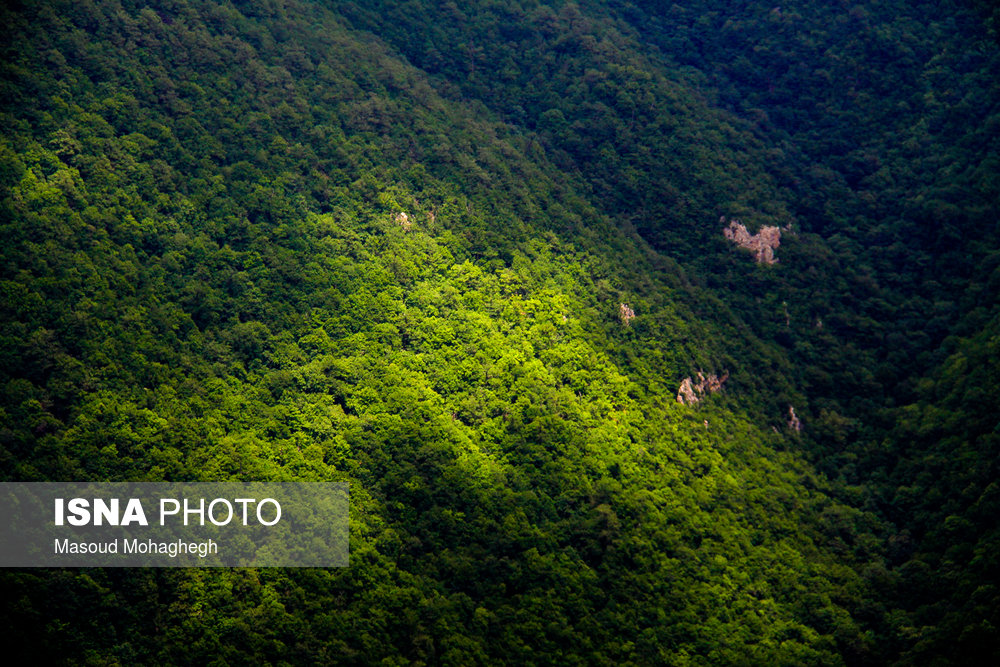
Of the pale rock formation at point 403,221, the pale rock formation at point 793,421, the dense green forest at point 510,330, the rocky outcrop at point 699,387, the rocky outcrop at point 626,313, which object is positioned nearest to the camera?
the dense green forest at point 510,330

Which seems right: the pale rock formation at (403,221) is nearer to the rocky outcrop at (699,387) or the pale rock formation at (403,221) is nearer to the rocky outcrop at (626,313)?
the rocky outcrop at (626,313)

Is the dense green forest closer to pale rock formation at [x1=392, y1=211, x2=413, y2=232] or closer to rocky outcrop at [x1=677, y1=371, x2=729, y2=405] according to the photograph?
pale rock formation at [x1=392, y1=211, x2=413, y2=232]

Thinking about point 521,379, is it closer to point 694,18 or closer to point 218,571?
point 218,571

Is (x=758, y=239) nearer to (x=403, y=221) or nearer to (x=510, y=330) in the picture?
(x=510, y=330)

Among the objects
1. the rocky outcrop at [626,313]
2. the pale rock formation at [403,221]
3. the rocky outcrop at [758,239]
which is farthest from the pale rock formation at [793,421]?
the pale rock formation at [403,221]

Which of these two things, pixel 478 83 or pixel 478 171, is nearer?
pixel 478 171

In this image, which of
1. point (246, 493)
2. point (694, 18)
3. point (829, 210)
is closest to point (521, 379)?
point (246, 493)
